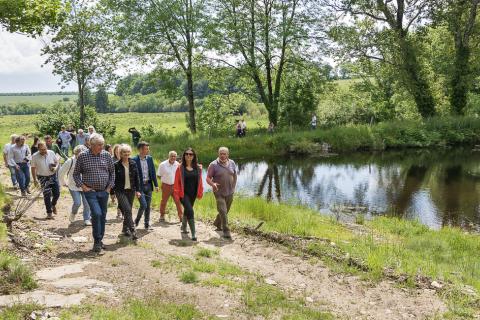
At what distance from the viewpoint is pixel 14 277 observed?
6.52 m

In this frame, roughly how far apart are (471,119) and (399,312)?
34827mm

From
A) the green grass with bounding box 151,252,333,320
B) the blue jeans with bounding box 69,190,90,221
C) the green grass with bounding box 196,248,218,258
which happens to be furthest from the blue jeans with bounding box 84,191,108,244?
the blue jeans with bounding box 69,190,90,221

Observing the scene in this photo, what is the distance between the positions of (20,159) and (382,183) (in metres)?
16.0

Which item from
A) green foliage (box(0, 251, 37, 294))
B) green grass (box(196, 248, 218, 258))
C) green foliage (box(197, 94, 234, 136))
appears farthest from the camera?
green foliage (box(197, 94, 234, 136))

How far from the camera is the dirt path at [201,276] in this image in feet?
21.9

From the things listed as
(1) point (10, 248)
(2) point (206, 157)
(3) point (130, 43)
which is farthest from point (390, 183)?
(3) point (130, 43)

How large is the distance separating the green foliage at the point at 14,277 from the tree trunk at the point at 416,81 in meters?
35.7

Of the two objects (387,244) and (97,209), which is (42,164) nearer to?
(97,209)

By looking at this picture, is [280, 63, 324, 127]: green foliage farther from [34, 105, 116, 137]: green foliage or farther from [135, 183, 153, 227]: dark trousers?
[135, 183, 153, 227]: dark trousers

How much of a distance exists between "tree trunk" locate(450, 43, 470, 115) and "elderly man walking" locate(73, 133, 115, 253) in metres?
35.9

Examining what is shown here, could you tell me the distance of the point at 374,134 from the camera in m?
34.8

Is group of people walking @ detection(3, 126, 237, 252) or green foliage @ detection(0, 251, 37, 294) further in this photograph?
group of people walking @ detection(3, 126, 237, 252)

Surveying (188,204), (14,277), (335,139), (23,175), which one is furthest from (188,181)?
(335,139)

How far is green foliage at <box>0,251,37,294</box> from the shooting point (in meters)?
6.31
